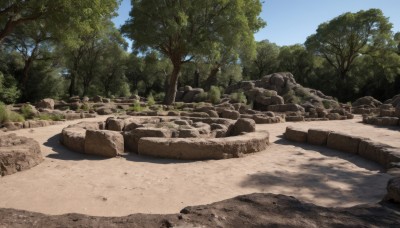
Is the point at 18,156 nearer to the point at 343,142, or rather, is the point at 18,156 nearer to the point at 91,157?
the point at 91,157

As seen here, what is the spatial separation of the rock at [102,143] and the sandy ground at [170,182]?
222 millimetres

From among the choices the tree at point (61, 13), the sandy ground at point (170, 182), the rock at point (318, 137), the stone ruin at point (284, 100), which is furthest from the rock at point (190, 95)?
the sandy ground at point (170, 182)

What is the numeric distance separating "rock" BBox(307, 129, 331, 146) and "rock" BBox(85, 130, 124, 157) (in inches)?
217

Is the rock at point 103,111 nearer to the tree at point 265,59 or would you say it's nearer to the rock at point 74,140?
the rock at point 74,140

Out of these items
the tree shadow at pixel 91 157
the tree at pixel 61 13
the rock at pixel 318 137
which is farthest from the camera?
the tree at pixel 61 13

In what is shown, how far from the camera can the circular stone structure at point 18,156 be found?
4.95 metres

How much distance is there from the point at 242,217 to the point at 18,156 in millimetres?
4367

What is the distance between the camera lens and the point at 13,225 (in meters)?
2.39

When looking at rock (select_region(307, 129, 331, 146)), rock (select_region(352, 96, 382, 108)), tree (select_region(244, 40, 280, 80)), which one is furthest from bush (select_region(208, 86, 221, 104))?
tree (select_region(244, 40, 280, 80))

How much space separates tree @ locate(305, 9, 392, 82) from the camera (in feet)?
106

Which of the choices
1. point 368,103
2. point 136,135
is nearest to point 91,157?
point 136,135

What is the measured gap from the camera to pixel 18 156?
5.18 m

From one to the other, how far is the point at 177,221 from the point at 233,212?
56cm

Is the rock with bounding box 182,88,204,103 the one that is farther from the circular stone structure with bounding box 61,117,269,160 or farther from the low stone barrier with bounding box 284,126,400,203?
the circular stone structure with bounding box 61,117,269,160
